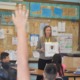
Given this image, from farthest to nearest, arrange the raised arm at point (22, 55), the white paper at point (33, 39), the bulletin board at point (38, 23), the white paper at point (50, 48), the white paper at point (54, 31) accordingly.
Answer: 1. the white paper at point (54, 31)
2. the white paper at point (33, 39)
3. the bulletin board at point (38, 23)
4. the white paper at point (50, 48)
5. the raised arm at point (22, 55)

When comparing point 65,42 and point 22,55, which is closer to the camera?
point 22,55

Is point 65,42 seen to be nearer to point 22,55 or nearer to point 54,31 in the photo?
point 54,31

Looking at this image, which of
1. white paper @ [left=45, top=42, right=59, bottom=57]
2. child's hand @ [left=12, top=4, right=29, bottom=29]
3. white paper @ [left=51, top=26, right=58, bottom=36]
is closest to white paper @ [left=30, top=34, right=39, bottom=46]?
white paper @ [left=51, top=26, right=58, bottom=36]

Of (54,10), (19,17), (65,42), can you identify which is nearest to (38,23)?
(54,10)

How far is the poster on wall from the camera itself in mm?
6367

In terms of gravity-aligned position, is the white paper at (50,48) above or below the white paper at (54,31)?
below

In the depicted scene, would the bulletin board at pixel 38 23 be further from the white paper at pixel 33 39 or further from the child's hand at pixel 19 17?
the child's hand at pixel 19 17

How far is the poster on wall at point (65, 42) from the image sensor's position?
6367 mm

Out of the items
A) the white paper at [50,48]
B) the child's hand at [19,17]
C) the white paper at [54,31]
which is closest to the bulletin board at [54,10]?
the white paper at [54,31]

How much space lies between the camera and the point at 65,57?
6.04m

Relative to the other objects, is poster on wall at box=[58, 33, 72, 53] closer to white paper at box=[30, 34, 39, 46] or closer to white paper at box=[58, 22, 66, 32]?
white paper at box=[58, 22, 66, 32]

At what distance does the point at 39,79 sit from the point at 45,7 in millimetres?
2117

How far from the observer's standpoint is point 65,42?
641 centimetres

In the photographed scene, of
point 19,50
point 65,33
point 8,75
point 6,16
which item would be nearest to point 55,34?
point 65,33
